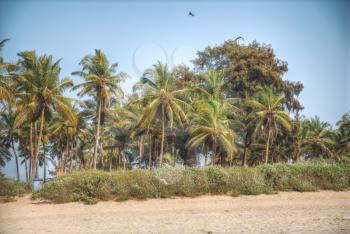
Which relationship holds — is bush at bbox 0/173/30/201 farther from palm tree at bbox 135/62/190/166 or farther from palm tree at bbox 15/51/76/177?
palm tree at bbox 135/62/190/166

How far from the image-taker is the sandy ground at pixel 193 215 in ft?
28.6

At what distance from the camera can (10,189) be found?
1486 cm

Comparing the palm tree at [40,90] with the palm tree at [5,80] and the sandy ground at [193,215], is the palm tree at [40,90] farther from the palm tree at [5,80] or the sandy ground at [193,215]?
the sandy ground at [193,215]

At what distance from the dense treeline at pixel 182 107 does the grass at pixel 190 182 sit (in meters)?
9.85

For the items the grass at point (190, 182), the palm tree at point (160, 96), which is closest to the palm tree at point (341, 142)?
the palm tree at point (160, 96)

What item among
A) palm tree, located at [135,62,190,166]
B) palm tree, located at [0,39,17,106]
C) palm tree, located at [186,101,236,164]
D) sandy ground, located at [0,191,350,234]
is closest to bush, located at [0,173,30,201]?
sandy ground, located at [0,191,350,234]

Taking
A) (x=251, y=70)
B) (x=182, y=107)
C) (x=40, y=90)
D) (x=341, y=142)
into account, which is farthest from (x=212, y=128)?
(x=341, y=142)

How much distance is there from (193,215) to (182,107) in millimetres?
17767

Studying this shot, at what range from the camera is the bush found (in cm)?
1443

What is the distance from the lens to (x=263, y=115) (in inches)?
1129

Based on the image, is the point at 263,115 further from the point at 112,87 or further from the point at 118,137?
the point at 118,137

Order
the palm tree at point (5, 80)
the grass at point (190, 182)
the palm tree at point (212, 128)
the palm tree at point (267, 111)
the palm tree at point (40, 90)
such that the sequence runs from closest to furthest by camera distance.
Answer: the grass at point (190, 182) < the palm tree at point (5, 80) < the palm tree at point (40, 90) < the palm tree at point (212, 128) < the palm tree at point (267, 111)

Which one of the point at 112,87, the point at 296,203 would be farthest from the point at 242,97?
the point at 296,203

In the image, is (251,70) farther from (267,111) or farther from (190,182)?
(190,182)
